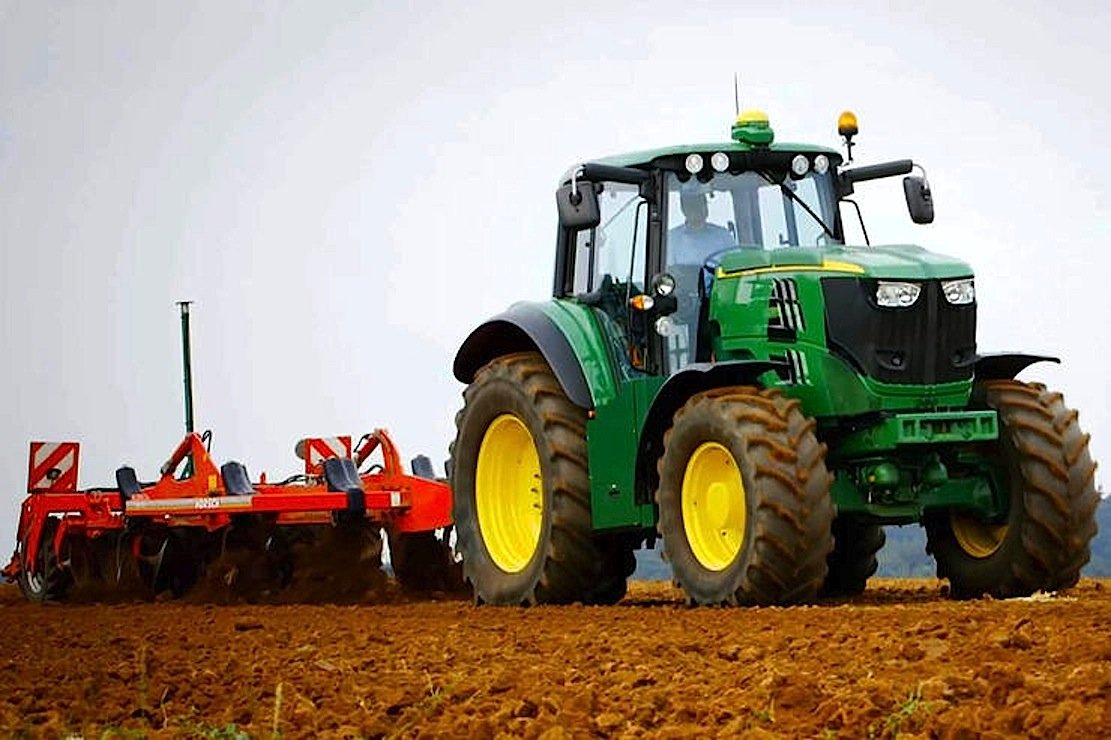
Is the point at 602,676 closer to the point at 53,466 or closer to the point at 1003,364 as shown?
the point at 1003,364

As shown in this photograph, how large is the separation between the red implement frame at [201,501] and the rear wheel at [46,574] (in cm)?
4

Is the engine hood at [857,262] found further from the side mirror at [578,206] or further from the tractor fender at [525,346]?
the tractor fender at [525,346]

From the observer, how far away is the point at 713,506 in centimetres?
1149

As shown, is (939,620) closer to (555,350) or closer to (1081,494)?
(1081,494)

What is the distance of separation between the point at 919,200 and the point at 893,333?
1.53 m

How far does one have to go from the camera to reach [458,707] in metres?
7.20

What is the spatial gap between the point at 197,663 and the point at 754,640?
2.34 meters

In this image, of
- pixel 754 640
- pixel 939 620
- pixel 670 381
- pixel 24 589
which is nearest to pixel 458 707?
pixel 754 640

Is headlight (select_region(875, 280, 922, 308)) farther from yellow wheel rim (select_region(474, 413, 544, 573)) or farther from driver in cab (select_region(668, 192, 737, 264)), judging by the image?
yellow wheel rim (select_region(474, 413, 544, 573))

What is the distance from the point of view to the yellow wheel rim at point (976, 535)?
40.1ft

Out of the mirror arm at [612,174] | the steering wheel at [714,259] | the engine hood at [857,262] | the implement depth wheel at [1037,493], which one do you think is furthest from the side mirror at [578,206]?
the implement depth wheel at [1037,493]

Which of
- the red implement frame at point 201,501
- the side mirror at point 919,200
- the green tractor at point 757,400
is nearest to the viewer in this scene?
the green tractor at point 757,400

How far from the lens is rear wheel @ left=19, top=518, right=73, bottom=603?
17406mm

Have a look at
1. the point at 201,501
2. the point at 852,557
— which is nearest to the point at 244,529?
the point at 201,501
